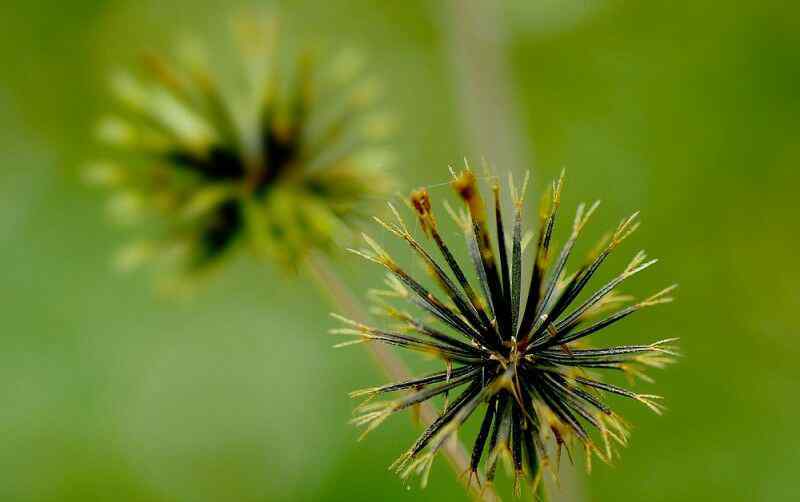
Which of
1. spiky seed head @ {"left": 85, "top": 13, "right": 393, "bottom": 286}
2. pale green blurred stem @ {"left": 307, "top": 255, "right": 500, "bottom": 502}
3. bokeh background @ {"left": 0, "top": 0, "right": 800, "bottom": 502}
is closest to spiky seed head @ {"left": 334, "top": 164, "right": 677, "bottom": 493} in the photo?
pale green blurred stem @ {"left": 307, "top": 255, "right": 500, "bottom": 502}

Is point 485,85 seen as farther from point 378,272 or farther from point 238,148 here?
point 378,272

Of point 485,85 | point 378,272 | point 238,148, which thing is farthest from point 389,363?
point 378,272

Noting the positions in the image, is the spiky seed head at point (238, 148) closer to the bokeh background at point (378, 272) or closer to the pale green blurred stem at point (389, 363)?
the pale green blurred stem at point (389, 363)

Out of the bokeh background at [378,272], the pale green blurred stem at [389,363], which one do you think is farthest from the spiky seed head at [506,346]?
the bokeh background at [378,272]

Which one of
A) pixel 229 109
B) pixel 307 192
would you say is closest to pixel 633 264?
pixel 307 192

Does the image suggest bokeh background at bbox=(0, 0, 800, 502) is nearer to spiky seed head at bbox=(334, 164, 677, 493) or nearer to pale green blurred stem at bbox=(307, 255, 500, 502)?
pale green blurred stem at bbox=(307, 255, 500, 502)

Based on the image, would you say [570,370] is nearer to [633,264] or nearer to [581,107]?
[633,264]

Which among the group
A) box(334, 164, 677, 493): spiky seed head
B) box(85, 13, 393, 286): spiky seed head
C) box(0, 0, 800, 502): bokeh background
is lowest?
box(334, 164, 677, 493): spiky seed head
